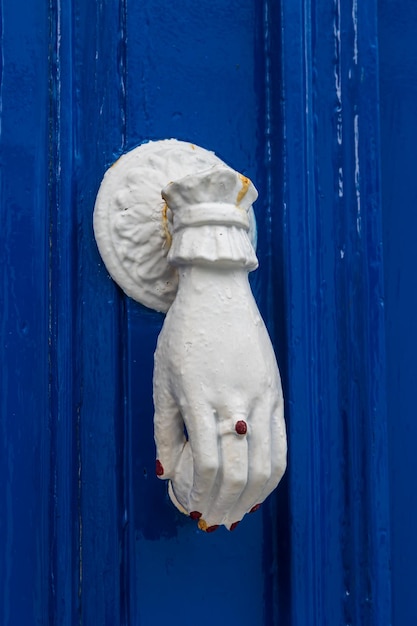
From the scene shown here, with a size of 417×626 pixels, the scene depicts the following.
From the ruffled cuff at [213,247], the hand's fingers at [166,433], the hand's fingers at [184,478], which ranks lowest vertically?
the hand's fingers at [184,478]

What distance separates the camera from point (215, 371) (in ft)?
2.11

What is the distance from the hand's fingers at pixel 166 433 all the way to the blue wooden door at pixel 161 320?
0.25ft

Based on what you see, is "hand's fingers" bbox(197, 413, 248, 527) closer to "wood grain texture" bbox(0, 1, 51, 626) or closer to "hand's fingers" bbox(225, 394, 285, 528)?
"hand's fingers" bbox(225, 394, 285, 528)

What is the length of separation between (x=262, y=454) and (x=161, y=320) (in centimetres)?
20

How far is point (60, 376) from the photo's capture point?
0.75 metres

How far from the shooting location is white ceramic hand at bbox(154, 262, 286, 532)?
63 cm

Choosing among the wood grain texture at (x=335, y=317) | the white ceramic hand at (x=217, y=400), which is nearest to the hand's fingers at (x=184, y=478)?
the white ceramic hand at (x=217, y=400)

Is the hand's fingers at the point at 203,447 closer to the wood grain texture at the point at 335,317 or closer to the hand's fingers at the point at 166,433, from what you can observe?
the hand's fingers at the point at 166,433

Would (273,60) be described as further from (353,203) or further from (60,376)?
→ (60,376)

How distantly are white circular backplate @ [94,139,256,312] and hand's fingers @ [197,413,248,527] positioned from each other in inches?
7.3

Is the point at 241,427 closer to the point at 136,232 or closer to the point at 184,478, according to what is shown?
the point at 184,478

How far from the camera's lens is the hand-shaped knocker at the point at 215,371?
634mm

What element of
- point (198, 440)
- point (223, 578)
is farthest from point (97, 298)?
point (223, 578)

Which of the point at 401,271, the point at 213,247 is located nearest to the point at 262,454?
the point at 213,247
